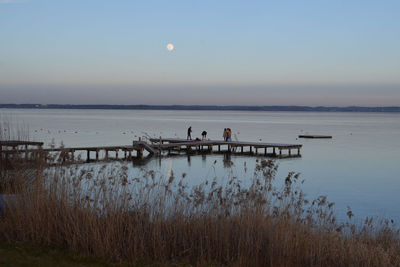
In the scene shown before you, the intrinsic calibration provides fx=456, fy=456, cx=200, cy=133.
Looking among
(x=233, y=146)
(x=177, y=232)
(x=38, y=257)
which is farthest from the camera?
(x=233, y=146)

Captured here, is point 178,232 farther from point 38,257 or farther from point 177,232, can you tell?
point 38,257

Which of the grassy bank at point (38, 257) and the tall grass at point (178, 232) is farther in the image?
the tall grass at point (178, 232)

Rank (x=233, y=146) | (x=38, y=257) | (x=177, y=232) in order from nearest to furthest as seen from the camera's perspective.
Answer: (x=38, y=257) → (x=177, y=232) → (x=233, y=146)

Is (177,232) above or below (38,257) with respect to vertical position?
above

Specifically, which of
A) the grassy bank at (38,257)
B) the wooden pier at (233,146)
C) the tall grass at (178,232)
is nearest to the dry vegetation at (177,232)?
the tall grass at (178,232)

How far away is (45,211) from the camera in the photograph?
8.03 metres

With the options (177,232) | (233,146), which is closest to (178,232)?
(177,232)

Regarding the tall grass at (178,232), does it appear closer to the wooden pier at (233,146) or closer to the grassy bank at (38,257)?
the grassy bank at (38,257)

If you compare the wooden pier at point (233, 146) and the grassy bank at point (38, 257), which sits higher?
the grassy bank at point (38, 257)

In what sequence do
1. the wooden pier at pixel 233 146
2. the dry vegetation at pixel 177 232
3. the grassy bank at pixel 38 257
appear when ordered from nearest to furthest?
the grassy bank at pixel 38 257
the dry vegetation at pixel 177 232
the wooden pier at pixel 233 146

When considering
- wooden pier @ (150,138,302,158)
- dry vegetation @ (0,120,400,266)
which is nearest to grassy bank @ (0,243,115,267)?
dry vegetation @ (0,120,400,266)

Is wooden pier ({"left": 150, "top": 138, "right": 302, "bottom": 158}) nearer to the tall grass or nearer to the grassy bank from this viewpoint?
the tall grass

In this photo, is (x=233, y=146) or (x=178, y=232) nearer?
(x=178, y=232)

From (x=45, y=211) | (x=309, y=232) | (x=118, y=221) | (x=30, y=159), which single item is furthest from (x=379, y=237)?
(x=30, y=159)
